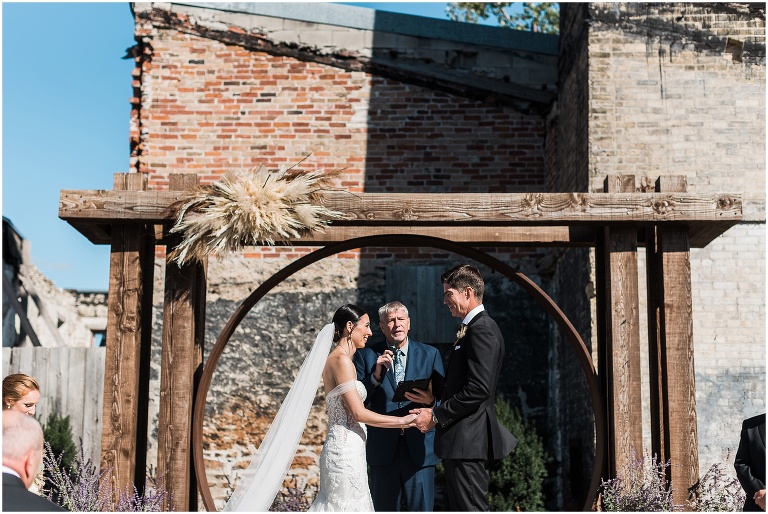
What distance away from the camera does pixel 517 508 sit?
29.9 feet

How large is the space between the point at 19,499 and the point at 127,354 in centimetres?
279

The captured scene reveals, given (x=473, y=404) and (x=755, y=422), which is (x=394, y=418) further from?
(x=755, y=422)

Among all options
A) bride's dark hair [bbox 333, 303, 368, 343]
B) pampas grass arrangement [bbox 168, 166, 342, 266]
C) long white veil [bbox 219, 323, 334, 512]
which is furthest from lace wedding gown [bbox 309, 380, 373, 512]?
pampas grass arrangement [bbox 168, 166, 342, 266]

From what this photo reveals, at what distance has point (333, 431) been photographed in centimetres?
652

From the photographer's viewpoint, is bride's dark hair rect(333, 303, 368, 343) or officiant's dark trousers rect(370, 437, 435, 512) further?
officiant's dark trousers rect(370, 437, 435, 512)

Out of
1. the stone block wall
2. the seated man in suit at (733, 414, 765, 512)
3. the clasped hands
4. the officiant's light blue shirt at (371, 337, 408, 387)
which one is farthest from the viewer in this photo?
the stone block wall

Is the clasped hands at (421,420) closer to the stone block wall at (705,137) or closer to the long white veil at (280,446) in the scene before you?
the long white veil at (280,446)

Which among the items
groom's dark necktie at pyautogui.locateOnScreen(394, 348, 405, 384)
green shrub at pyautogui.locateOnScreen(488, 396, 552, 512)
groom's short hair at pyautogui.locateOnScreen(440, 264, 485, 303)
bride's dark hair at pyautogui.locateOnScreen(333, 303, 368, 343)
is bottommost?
green shrub at pyautogui.locateOnScreen(488, 396, 552, 512)

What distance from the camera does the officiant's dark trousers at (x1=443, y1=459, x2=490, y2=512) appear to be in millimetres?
5812

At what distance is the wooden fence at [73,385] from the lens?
10859 mm

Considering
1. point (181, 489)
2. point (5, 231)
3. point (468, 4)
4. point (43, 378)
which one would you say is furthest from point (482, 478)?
point (468, 4)

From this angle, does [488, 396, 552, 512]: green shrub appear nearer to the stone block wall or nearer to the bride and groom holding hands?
the stone block wall

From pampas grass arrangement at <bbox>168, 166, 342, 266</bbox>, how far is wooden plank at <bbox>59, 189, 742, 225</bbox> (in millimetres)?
132

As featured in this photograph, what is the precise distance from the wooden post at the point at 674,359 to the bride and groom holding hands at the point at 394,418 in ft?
3.71
